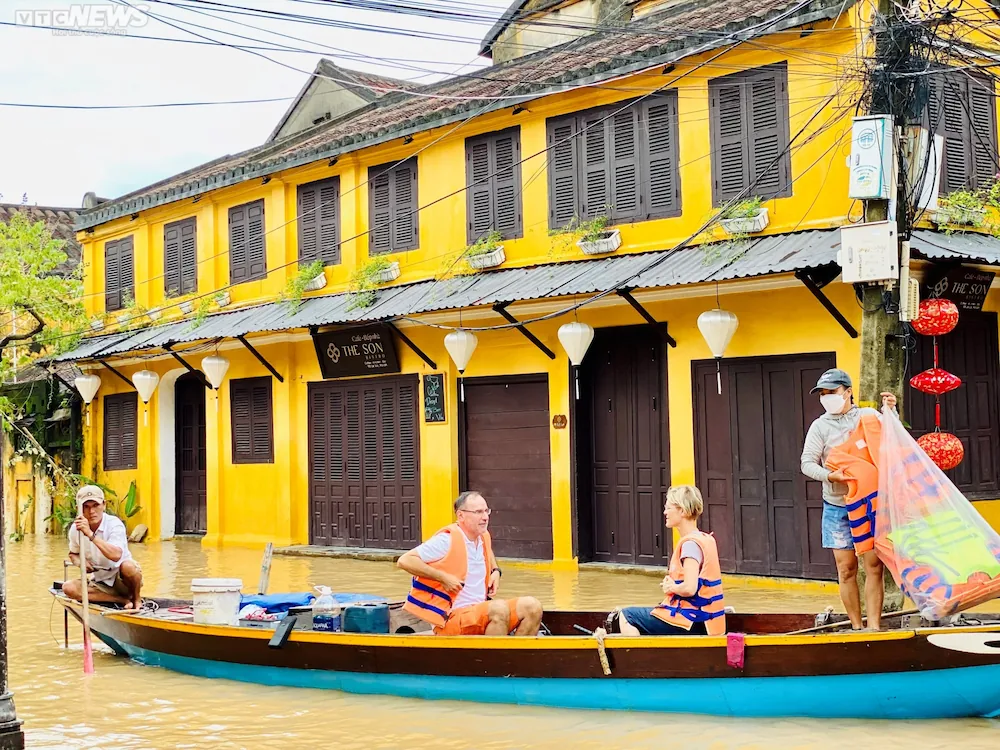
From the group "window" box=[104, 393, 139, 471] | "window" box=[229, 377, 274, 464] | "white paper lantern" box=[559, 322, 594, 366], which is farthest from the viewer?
"window" box=[104, 393, 139, 471]

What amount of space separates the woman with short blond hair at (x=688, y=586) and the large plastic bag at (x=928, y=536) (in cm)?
117

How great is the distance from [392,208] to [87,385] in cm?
814

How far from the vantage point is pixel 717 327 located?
13242mm

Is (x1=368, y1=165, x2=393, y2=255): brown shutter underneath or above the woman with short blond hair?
above

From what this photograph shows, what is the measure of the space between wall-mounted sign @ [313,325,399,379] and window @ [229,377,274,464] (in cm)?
170

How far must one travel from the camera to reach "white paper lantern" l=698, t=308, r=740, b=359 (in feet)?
43.4

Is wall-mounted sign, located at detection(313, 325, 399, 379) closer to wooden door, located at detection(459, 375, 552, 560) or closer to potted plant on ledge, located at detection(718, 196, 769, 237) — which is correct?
wooden door, located at detection(459, 375, 552, 560)

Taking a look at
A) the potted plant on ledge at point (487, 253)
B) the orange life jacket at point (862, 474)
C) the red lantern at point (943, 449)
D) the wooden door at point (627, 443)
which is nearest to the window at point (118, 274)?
the potted plant on ledge at point (487, 253)

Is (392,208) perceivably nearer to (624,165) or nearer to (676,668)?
(624,165)

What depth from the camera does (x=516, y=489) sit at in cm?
1645

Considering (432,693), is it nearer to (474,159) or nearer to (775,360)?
(775,360)

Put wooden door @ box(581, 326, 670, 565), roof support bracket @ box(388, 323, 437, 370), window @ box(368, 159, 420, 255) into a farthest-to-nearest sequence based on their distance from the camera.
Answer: window @ box(368, 159, 420, 255), roof support bracket @ box(388, 323, 437, 370), wooden door @ box(581, 326, 670, 565)

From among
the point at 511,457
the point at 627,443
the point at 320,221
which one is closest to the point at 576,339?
the point at 627,443

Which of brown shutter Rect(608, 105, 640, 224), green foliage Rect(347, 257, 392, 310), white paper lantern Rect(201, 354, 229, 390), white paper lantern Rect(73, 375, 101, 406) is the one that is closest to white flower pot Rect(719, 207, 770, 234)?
brown shutter Rect(608, 105, 640, 224)
